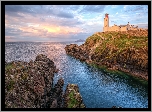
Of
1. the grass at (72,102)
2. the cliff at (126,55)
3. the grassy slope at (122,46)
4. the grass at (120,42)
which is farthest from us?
the grass at (120,42)

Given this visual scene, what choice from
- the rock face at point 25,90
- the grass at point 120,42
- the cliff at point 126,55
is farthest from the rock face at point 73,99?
the grass at point 120,42

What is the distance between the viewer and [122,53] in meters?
53.3

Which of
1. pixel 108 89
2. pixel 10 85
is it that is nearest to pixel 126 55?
pixel 108 89

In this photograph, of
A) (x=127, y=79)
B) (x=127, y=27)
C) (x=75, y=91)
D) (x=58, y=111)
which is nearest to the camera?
(x=58, y=111)

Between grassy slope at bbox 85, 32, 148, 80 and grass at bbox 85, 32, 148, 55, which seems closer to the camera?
grassy slope at bbox 85, 32, 148, 80

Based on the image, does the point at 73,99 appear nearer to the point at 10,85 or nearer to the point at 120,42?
the point at 10,85

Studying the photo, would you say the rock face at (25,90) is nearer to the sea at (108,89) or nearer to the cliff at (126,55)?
the sea at (108,89)

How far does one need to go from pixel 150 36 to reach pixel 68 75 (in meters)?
29.7

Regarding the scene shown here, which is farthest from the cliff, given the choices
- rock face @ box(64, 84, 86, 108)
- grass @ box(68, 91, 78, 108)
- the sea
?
grass @ box(68, 91, 78, 108)

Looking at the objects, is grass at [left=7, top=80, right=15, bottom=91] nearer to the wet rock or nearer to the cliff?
the wet rock

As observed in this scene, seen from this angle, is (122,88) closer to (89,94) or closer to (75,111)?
(89,94)

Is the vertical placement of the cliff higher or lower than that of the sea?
higher

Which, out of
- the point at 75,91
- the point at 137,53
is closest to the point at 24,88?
the point at 75,91

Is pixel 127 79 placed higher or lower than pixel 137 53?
lower
